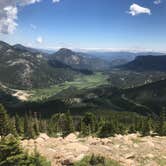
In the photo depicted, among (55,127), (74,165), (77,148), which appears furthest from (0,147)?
(55,127)

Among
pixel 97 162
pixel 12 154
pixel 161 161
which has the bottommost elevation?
pixel 161 161

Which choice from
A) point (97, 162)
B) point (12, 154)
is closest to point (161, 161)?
point (97, 162)

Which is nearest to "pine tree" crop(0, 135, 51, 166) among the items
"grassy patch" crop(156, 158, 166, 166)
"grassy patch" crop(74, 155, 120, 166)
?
"grassy patch" crop(74, 155, 120, 166)

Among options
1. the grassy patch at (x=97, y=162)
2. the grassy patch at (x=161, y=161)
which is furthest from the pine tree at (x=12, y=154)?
the grassy patch at (x=161, y=161)

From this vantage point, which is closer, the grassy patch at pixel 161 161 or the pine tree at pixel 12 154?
the pine tree at pixel 12 154

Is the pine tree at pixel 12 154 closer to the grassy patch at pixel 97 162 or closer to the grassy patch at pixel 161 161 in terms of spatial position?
the grassy patch at pixel 97 162

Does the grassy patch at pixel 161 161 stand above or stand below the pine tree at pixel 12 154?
below

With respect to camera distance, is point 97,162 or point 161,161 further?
point 161,161

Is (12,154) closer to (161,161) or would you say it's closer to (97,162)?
(97,162)

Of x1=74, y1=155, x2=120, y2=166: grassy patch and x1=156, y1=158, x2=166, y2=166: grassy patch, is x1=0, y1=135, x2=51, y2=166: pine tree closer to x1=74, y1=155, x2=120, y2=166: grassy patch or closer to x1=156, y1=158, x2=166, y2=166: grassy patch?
x1=74, y1=155, x2=120, y2=166: grassy patch

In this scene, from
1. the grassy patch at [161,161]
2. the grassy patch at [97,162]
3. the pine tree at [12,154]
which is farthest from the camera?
the grassy patch at [161,161]

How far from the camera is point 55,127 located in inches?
6156

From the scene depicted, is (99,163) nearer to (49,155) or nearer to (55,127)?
(49,155)

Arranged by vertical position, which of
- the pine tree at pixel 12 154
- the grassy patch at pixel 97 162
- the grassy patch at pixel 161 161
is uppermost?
the pine tree at pixel 12 154
